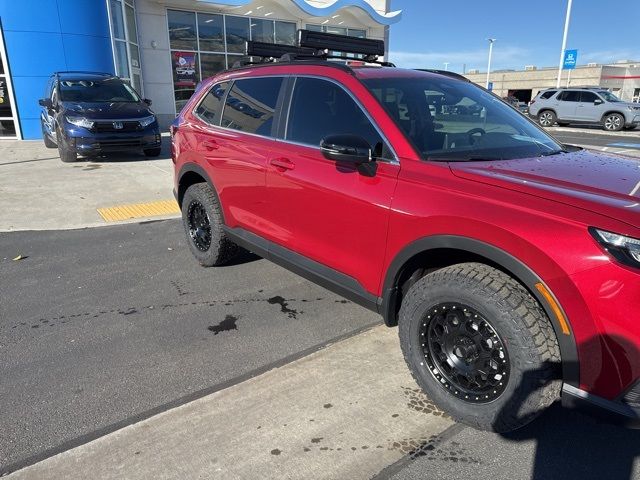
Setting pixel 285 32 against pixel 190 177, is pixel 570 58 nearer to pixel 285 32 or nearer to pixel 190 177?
pixel 285 32

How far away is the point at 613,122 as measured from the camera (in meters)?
21.3

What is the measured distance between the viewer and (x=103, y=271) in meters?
4.86

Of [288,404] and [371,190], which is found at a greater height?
[371,190]

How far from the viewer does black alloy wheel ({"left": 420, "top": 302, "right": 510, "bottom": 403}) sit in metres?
2.42

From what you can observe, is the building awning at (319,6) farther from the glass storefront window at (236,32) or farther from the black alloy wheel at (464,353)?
the black alloy wheel at (464,353)

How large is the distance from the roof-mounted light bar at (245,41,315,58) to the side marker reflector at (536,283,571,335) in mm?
3384

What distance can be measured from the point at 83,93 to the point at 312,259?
387 inches

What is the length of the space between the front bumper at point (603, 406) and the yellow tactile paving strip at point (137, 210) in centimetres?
597

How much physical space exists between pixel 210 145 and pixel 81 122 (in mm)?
7065

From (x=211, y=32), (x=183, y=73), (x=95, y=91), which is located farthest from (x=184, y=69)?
(x=95, y=91)

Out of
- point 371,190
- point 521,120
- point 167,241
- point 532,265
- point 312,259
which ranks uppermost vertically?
point 521,120

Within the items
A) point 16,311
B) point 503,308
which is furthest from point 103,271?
point 503,308

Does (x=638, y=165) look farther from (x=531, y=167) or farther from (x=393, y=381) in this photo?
(x=393, y=381)

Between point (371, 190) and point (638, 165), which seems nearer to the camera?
point (371, 190)
